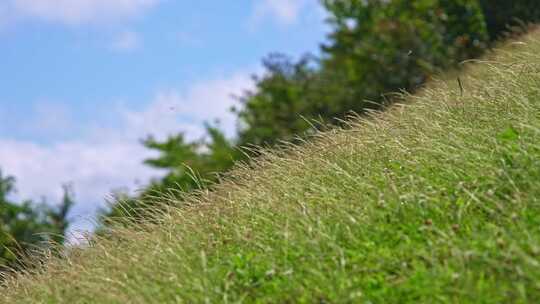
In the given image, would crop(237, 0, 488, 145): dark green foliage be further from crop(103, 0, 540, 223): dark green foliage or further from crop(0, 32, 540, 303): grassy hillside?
crop(0, 32, 540, 303): grassy hillside

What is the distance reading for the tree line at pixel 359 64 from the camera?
2678 cm

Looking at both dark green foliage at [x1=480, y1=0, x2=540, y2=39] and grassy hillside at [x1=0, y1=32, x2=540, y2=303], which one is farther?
dark green foliage at [x1=480, y1=0, x2=540, y2=39]

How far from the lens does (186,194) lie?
372 inches

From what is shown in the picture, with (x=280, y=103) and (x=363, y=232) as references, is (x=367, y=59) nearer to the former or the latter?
(x=280, y=103)

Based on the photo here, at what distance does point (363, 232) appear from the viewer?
6.60m

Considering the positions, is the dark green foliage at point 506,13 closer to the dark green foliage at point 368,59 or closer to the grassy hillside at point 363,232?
the dark green foliage at point 368,59

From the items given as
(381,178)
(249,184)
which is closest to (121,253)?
(249,184)

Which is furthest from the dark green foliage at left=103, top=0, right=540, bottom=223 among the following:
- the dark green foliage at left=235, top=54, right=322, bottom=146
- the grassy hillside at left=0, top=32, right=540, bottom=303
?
the grassy hillside at left=0, top=32, right=540, bottom=303

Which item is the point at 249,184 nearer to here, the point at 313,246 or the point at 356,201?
the point at 356,201

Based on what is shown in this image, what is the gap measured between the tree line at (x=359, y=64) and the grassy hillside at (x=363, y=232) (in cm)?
1662

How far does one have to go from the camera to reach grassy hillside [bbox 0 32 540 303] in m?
5.80

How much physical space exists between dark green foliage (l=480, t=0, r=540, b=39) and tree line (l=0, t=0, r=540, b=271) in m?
0.03

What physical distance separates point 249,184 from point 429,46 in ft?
65.2

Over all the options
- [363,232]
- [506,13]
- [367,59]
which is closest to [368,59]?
[367,59]
